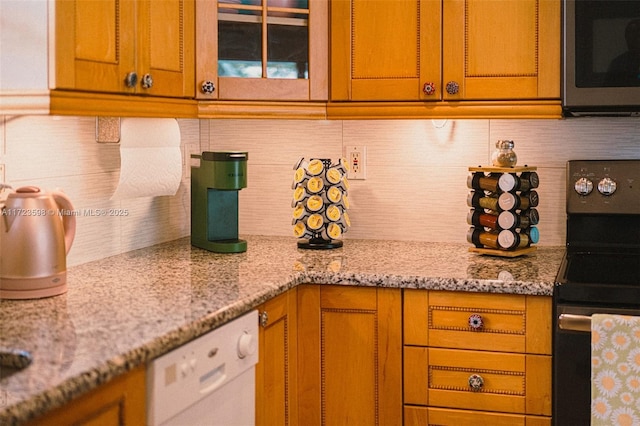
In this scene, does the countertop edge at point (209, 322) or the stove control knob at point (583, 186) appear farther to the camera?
the stove control knob at point (583, 186)

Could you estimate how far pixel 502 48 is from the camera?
8.58 feet

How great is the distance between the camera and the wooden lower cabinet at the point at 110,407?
143cm

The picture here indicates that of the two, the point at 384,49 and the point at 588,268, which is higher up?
the point at 384,49

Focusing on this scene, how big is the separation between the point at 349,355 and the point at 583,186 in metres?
0.95

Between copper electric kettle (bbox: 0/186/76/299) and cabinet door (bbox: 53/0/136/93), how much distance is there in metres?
0.27

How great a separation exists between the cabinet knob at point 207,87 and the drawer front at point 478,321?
87 centimetres

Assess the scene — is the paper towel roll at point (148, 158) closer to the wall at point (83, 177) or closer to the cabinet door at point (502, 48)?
the wall at point (83, 177)

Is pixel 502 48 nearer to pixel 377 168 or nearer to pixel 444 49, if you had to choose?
pixel 444 49

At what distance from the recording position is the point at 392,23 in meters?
2.69

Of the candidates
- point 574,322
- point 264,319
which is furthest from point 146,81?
point 574,322

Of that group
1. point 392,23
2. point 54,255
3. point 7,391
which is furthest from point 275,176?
point 7,391

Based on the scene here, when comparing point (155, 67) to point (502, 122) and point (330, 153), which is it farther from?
point (502, 122)

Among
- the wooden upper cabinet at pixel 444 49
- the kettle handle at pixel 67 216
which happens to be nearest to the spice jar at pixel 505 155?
the wooden upper cabinet at pixel 444 49

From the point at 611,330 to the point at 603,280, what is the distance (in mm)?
201
